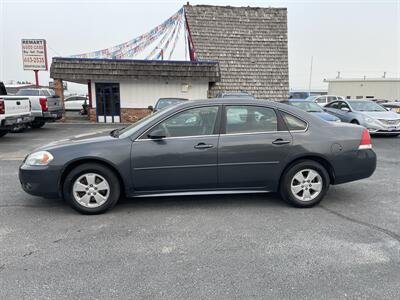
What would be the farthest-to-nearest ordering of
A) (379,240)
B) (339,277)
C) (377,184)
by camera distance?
(377,184) → (379,240) → (339,277)

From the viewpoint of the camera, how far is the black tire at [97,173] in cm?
392

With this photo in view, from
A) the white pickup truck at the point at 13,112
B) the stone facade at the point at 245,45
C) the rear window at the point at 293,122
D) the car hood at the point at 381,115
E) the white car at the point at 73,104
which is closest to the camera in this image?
the rear window at the point at 293,122

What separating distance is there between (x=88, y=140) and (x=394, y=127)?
34.8 ft

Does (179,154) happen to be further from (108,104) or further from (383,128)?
(108,104)

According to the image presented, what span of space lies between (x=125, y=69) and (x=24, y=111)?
6.02 meters

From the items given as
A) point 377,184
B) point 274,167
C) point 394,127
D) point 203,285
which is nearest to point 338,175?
point 274,167

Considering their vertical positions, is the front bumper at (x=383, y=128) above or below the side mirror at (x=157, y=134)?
below

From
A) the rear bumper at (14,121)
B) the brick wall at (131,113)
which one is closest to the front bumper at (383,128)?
the brick wall at (131,113)

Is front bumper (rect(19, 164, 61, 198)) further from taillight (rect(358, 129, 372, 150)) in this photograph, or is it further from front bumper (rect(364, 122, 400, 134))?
front bumper (rect(364, 122, 400, 134))

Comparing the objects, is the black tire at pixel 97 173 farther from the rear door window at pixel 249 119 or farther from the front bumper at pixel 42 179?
the rear door window at pixel 249 119

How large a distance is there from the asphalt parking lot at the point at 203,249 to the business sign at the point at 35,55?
1579 cm

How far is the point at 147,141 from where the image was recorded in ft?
13.1

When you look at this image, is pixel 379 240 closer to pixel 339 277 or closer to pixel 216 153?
pixel 339 277

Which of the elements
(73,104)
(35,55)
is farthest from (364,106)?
(73,104)
